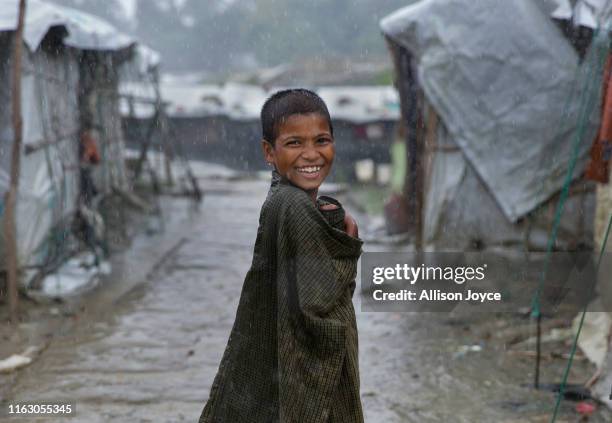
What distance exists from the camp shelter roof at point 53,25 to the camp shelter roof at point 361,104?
391 inches

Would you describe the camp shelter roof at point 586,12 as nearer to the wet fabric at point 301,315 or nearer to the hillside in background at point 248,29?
the wet fabric at point 301,315

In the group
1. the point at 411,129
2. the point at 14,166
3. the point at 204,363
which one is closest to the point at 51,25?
the point at 14,166

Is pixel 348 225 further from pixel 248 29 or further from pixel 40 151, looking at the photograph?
pixel 248 29

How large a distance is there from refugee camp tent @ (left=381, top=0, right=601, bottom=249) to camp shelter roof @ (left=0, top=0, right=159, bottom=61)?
327cm

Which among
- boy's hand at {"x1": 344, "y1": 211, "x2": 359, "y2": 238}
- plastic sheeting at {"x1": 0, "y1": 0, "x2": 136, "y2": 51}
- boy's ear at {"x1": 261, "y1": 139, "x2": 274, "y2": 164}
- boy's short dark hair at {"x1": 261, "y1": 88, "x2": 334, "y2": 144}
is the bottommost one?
boy's hand at {"x1": 344, "y1": 211, "x2": 359, "y2": 238}

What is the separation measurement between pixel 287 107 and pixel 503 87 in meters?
5.86

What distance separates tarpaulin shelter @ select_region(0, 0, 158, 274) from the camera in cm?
712

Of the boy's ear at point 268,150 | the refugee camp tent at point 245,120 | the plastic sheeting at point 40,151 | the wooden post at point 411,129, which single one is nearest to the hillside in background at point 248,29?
the refugee camp tent at point 245,120

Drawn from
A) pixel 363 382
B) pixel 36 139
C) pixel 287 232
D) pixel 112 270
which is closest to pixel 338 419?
pixel 287 232

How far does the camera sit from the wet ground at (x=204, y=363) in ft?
15.2

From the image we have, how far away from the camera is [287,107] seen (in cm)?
220

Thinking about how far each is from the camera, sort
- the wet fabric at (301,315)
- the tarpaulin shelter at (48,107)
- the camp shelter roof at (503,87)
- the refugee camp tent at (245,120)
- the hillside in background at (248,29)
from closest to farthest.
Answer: the wet fabric at (301,315), the tarpaulin shelter at (48,107), the camp shelter roof at (503,87), the refugee camp tent at (245,120), the hillside in background at (248,29)

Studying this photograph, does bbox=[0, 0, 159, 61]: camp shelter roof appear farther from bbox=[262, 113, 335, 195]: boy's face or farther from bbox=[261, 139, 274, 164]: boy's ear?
bbox=[262, 113, 335, 195]: boy's face

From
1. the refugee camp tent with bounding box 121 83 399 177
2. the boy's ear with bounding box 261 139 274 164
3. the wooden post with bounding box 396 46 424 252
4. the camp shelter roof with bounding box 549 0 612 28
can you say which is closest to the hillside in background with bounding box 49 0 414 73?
the refugee camp tent with bounding box 121 83 399 177
